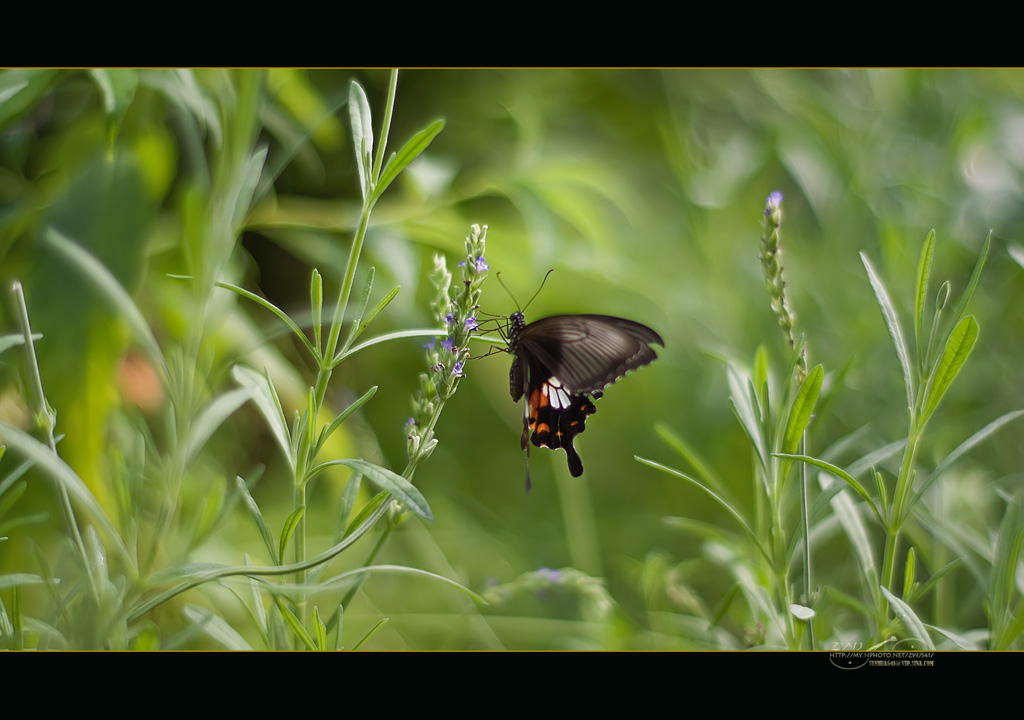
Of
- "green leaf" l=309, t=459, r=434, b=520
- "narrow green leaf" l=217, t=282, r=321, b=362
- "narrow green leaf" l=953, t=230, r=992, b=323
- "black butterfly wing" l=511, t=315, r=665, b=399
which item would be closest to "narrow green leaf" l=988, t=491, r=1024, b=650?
"narrow green leaf" l=953, t=230, r=992, b=323

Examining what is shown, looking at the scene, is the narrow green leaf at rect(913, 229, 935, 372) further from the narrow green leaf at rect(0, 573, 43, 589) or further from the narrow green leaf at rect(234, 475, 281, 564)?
the narrow green leaf at rect(0, 573, 43, 589)

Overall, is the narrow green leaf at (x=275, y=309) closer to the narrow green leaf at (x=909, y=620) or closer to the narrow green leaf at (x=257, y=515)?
the narrow green leaf at (x=257, y=515)

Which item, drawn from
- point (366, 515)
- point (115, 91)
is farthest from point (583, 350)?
point (115, 91)

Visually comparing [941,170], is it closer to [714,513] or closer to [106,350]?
[714,513]

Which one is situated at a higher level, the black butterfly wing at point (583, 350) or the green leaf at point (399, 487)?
the black butterfly wing at point (583, 350)

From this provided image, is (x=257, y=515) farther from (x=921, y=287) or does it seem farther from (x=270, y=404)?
(x=921, y=287)

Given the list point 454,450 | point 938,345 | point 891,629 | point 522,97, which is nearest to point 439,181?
point 522,97

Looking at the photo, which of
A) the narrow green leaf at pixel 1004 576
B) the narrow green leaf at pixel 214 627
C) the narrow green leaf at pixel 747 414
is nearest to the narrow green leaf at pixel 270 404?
the narrow green leaf at pixel 214 627
